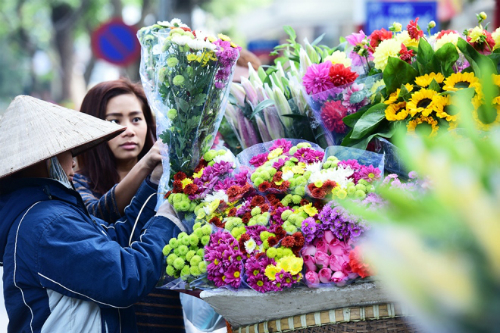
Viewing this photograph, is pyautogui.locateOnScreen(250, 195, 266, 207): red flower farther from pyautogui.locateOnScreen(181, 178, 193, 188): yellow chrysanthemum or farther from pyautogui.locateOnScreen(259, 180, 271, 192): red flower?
pyautogui.locateOnScreen(181, 178, 193, 188): yellow chrysanthemum

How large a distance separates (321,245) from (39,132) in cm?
115

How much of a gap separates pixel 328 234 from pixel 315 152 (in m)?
0.45

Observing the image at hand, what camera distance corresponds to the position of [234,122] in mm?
2746

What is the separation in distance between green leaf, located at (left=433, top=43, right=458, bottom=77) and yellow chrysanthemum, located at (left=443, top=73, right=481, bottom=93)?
7cm

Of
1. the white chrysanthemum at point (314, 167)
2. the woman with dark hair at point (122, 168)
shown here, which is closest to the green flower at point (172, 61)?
the woman with dark hair at point (122, 168)

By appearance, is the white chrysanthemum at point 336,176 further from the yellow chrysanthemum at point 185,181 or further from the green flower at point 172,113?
the green flower at point 172,113

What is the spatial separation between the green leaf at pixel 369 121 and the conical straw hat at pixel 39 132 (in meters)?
0.97

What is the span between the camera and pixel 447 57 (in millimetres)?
2117

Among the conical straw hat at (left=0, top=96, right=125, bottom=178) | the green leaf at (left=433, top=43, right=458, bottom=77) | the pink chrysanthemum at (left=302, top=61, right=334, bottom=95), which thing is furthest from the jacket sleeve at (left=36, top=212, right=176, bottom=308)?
the green leaf at (left=433, top=43, right=458, bottom=77)

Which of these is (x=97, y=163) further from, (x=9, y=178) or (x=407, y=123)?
(x=407, y=123)

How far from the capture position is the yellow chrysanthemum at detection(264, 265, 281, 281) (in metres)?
1.78

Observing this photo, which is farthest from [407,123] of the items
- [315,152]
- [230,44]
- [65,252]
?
[65,252]

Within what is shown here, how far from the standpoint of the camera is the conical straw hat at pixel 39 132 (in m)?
2.04

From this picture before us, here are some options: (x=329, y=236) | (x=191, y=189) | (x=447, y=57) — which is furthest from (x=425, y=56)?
(x=191, y=189)
